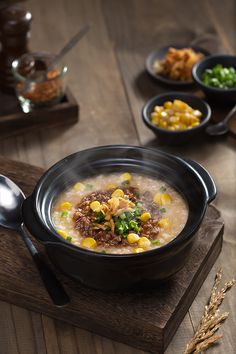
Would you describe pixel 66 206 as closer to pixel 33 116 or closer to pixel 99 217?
pixel 99 217

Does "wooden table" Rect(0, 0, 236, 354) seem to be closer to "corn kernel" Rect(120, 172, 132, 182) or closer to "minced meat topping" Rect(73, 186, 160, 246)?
"minced meat topping" Rect(73, 186, 160, 246)

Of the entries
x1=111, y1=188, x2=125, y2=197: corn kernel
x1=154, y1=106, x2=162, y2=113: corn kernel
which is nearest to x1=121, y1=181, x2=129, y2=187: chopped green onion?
x1=111, y1=188, x2=125, y2=197: corn kernel

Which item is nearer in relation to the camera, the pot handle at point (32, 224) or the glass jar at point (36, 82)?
the pot handle at point (32, 224)

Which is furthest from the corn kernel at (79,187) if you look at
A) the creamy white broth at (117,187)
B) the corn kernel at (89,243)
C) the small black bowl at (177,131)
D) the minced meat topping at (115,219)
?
the small black bowl at (177,131)

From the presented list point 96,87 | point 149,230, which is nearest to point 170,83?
point 96,87

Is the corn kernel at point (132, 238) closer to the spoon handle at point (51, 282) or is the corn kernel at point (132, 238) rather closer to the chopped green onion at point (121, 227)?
the chopped green onion at point (121, 227)

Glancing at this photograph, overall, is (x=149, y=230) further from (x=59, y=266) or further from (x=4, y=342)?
(x=4, y=342)
